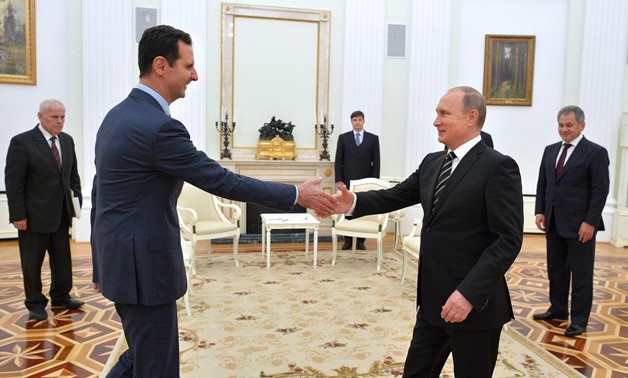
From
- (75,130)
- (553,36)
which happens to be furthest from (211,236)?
(553,36)

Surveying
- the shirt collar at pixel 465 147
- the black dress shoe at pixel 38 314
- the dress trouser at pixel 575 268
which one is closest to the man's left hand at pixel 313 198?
the shirt collar at pixel 465 147

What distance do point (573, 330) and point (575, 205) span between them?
1005 mm

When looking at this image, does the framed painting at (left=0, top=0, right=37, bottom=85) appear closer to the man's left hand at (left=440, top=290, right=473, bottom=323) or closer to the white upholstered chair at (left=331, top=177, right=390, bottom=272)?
the white upholstered chair at (left=331, top=177, right=390, bottom=272)

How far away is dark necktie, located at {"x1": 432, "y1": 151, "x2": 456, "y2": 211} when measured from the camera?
2.31m

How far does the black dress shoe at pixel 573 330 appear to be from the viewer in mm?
4180

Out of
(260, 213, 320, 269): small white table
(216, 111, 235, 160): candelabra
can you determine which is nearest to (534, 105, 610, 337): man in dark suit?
(260, 213, 320, 269): small white table

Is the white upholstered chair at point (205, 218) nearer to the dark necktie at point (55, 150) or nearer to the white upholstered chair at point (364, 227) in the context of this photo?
the white upholstered chair at point (364, 227)

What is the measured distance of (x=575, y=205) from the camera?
417 cm

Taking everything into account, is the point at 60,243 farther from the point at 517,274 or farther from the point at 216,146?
the point at 517,274

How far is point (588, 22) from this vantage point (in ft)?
28.3

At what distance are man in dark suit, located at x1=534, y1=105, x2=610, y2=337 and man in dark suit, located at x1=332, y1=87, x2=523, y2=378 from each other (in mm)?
2236

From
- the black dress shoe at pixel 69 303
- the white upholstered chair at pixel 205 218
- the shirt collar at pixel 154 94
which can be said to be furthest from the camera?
the white upholstered chair at pixel 205 218

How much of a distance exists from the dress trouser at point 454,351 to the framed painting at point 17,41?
7312 millimetres

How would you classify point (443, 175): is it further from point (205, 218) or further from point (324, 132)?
point (324, 132)
